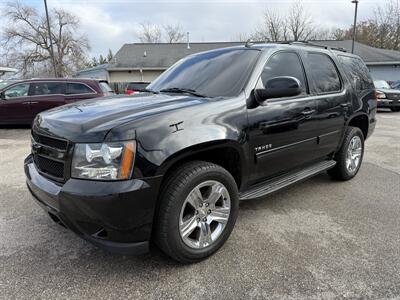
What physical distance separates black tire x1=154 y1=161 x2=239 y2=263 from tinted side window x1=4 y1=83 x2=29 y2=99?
945cm

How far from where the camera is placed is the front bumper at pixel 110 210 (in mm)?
2127

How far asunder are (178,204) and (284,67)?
2092mm

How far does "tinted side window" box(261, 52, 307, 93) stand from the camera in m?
3.32

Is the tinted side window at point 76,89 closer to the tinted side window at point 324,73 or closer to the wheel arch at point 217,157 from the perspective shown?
the tinted side window at point 324,73

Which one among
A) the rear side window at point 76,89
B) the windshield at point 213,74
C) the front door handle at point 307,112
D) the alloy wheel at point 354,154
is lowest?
the alloy wheel at point 354,154

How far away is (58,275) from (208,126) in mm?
1690

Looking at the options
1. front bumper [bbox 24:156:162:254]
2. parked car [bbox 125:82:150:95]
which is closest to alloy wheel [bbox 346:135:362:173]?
parked car [bbox 125:82:150:95]

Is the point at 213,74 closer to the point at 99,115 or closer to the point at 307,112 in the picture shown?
the point at 307,112

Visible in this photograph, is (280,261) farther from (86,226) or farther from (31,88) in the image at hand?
(31,88)

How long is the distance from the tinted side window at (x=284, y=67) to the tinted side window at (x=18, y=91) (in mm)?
9144

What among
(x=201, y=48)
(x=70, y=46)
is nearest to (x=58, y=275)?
(x=201, y=48)

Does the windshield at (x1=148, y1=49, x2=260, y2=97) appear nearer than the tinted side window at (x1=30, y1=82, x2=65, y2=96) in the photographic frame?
Yes

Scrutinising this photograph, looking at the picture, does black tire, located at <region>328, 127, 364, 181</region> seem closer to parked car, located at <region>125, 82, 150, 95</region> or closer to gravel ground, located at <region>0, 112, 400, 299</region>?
gravel ground, located at <region>0, 112, 400, 299</region>

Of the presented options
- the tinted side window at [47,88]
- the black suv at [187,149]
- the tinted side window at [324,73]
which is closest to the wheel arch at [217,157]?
the black suv at [187,149]
